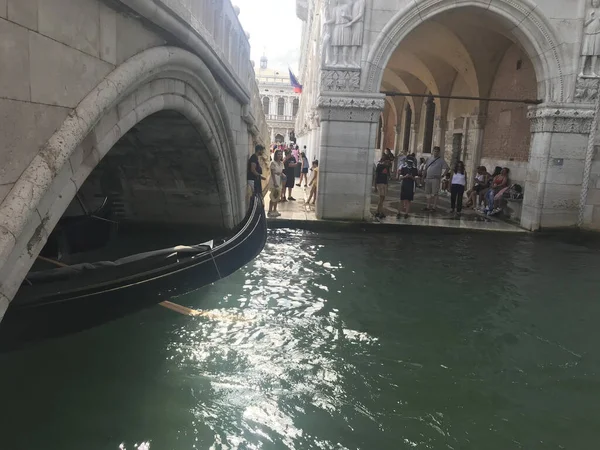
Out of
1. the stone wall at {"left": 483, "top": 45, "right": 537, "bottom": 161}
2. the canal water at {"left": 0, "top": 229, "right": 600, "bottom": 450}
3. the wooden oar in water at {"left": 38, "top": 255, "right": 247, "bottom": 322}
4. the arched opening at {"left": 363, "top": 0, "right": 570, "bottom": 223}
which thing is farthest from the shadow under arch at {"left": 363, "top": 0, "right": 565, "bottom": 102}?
the wooden oar in water at {"left": 38, "top": 255, "right": 247, "bottom": 322}

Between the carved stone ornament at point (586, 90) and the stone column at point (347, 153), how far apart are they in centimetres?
292

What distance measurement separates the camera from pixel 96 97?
231cm

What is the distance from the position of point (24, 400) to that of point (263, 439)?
142 cm

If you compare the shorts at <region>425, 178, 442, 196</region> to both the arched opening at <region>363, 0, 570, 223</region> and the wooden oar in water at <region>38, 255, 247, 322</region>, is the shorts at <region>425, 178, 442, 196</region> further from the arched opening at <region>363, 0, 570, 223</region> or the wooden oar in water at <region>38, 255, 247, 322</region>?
the wooden oar in water at <region>38, 255, 247, 322</region>

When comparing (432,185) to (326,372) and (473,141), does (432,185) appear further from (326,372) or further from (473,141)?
(326,372)

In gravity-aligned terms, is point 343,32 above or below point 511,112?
above

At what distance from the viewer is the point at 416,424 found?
9.13 ft

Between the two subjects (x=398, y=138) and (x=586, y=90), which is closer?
(x=586, y=90)

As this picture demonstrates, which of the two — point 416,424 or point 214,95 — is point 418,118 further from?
point 416,424

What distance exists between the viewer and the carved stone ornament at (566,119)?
7496mm

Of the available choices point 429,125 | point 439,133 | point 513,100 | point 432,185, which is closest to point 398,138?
point 429,125

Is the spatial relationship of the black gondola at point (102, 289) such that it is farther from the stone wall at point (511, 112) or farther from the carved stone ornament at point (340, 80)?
the stone wall at point (511, 112)

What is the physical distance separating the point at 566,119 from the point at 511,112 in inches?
89.1

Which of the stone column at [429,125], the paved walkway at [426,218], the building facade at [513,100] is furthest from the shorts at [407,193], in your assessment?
the stone column at [429,125]
